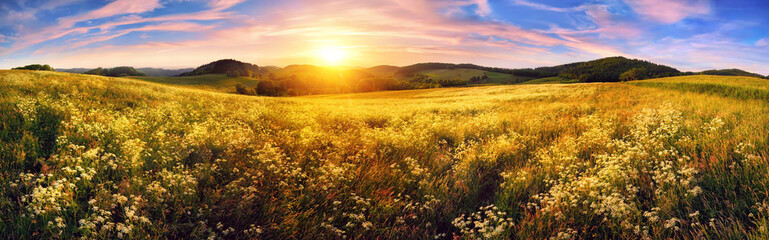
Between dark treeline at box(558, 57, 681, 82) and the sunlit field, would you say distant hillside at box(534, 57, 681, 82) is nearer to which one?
dark treeline at box(558, 57, 681, 82)

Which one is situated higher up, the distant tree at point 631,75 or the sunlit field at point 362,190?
the distant tree at point 631,75

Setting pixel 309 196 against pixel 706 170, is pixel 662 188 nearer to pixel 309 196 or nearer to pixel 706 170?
pixel 706 170

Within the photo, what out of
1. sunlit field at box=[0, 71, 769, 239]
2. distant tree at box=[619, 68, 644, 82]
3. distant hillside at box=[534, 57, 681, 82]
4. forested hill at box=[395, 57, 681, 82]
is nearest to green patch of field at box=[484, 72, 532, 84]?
forested hill at box=[395, 57, 681, 82]

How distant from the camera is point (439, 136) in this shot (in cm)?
834

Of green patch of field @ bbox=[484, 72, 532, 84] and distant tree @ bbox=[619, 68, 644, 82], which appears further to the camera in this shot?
green patch of field @ bbox=[484, 72, 532, 84]

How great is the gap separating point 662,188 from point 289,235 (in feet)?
14.9

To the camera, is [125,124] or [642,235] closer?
[642,235]

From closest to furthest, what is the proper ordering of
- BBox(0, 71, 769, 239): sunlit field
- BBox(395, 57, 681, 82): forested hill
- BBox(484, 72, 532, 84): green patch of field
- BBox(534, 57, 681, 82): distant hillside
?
BBox(0, 71, 769, 239): sunlit field
BBox(534, 57, 681, 82): distant hillside
BBox(395, 57, 681, 82): forested hill
BBox(484, 72, 532, 84): green patch of field

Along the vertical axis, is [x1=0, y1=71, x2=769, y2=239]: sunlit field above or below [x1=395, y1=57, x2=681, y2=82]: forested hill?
below

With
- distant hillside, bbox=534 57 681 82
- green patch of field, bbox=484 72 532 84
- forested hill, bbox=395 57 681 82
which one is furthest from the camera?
green patch of field, bbox=484 72 532 84

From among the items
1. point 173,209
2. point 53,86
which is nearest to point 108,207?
point 173,209

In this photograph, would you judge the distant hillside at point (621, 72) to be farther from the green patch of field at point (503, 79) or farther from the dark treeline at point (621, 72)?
the green patch of field at point (503, 79)

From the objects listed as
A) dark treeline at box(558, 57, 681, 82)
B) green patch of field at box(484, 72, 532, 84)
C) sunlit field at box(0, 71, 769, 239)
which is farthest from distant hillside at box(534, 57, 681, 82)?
sunlit field at box(0, 71, 769, 239)

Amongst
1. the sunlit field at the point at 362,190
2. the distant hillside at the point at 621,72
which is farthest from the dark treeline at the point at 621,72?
the sunlit field at the point at 362,190
